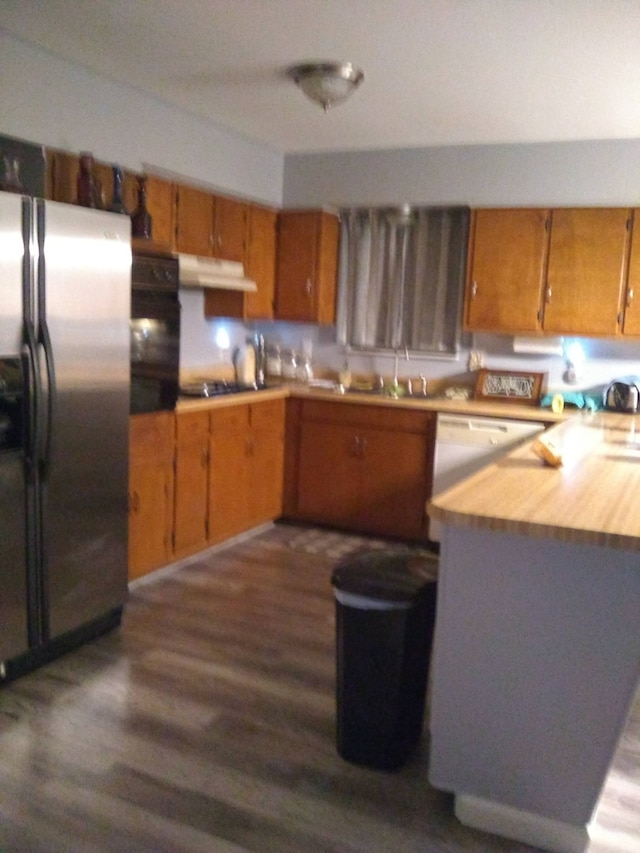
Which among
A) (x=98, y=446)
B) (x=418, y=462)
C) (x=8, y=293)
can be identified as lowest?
→ (x=418, y=462)

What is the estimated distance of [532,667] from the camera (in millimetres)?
2020

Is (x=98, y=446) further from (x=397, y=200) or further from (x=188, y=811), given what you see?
(x=397, y=200)

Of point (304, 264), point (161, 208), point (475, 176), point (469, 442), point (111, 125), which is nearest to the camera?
point (111, 125)

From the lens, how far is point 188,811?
7.02 ft

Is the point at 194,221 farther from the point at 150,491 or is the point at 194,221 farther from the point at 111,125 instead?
the point at 150,491

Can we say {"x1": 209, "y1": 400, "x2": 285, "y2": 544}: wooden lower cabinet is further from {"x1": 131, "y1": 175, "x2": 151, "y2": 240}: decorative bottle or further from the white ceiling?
the white ceiling

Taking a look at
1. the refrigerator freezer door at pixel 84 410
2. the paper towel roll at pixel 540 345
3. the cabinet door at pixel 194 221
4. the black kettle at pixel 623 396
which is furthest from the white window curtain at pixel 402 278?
the refrigerator freezer door at pixel 84 410

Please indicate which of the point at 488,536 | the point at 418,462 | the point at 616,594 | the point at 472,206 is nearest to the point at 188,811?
the point at 488,536

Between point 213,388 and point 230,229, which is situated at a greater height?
point 230,229

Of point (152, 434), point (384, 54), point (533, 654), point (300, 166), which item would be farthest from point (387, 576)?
point (300, 166)

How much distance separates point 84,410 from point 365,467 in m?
2.18

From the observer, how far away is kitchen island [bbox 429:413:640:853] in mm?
1908

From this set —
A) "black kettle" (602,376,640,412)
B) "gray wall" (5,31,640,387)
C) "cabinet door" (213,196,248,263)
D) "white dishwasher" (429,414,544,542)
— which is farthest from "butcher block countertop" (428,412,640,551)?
"cabinet door" (213,196,248,263)

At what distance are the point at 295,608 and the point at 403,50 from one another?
8.35 ft
